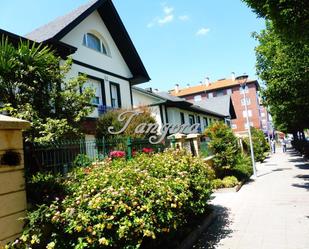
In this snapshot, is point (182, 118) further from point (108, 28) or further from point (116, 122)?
point (116, 122)

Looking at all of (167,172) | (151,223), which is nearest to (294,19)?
(167,172)

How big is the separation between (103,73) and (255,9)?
10693 millimetres

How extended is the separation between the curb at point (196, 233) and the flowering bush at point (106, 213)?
841 mm

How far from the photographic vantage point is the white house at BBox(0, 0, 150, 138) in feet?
46.6

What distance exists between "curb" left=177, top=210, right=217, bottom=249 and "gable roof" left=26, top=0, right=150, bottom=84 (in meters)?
9.45

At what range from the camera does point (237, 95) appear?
75562mm

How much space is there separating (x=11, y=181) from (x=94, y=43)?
13.6 m

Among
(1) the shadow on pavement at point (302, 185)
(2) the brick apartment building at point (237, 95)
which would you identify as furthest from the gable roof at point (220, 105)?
(1) the shadow on pavement at point (302, 185)

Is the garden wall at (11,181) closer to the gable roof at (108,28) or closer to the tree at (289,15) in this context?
the tree at (289,15)

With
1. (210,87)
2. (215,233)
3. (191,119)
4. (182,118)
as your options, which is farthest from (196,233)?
(210,87)

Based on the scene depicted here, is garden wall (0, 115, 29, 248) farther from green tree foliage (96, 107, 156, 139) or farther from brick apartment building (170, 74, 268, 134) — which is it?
brick apartment building (170, 74, 268, 134)

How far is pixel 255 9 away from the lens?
24.9 feet

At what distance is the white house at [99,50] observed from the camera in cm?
1421

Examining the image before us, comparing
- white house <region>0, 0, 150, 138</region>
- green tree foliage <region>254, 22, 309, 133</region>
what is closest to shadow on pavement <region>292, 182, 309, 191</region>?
green tree foliage <region>254, 22, 309, 133</region>
